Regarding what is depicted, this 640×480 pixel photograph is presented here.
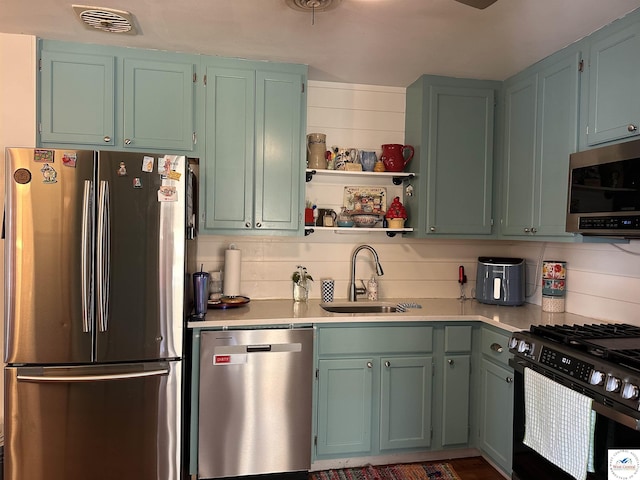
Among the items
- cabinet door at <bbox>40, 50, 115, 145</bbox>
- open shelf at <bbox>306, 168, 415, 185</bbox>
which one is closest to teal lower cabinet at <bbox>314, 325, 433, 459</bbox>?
open shelf at <bbox>306, 168, 415, 185</bbox>

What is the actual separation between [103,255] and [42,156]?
0.55 meters

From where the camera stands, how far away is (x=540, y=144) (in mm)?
2609

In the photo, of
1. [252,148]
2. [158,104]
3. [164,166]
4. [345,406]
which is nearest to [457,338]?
[345,406]

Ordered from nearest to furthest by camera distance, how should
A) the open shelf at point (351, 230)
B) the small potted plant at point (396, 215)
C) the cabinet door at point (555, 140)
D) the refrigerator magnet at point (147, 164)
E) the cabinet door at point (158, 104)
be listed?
1. the refrigerator magnet at point (147, 164)
2. the cabinet door at point (555, 140)
3. the cabinet door at point (158, 104)
4. the open shelf at point (351, 230)
5. the small potted plant at point (396, 215)

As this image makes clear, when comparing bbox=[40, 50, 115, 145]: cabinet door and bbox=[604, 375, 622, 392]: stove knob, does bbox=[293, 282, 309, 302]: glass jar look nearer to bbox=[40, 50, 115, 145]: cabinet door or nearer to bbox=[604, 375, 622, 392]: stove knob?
bbox=[40, 50, 115, 145]: cabinet door

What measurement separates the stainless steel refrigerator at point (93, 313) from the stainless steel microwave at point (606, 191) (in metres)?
1.99

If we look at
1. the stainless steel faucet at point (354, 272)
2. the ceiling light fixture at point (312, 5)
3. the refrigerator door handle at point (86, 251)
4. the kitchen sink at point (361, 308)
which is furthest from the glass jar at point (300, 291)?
the ceiling light fixture at point (312, 5)

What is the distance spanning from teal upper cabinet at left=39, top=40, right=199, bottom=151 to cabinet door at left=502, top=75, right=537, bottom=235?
2.00m

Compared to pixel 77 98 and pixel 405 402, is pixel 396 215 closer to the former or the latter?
pixel 405 402

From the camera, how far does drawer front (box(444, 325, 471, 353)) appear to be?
2.70 metres

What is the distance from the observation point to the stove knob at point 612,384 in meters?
1.62

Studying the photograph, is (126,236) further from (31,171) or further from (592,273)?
(592,273)

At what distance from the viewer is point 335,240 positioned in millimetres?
3160

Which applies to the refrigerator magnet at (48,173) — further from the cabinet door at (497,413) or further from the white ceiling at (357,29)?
the cabinet door at (497,413)
